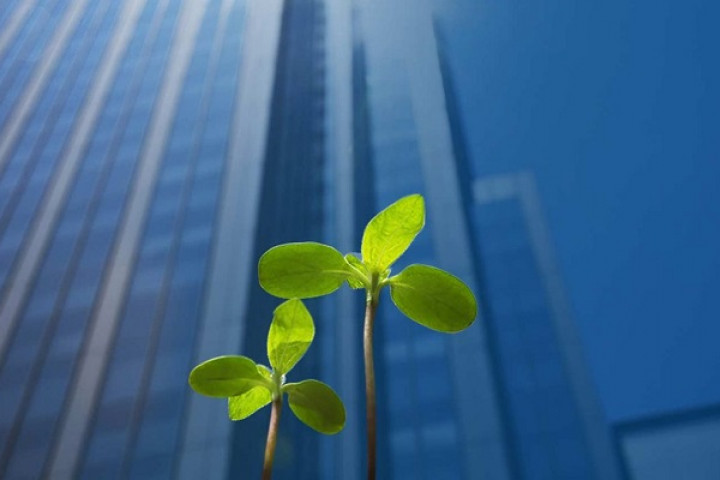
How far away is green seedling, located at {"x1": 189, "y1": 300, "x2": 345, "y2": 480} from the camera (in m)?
0.31

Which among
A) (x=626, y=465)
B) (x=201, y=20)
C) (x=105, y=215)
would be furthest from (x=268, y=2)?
(x=626, y=465)

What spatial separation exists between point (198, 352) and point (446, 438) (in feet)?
1.22

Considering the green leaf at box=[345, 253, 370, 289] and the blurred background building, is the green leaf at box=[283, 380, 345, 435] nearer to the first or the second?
the green leaf at box=[345, 253, 370, 289]

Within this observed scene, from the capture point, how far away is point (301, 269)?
318 mm

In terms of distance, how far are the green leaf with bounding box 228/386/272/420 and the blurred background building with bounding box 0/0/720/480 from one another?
0.43 m

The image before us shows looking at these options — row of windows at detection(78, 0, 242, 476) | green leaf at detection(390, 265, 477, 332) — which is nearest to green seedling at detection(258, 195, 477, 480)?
green leaf at detection(390, 265, 477, 332)

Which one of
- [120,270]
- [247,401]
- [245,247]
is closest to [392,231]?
[247,401]

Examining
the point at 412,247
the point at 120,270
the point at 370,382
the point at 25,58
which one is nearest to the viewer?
the point at 370,382

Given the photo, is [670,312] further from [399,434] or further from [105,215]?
→ [105,215]

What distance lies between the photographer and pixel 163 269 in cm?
109

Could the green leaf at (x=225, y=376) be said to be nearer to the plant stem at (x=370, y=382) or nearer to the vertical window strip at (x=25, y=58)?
the plant stem at (x=370, y=382)

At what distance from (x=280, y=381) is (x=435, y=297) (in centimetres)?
9

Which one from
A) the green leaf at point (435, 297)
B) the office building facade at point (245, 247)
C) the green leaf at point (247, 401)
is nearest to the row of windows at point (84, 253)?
the office building facade at point (245, 247)

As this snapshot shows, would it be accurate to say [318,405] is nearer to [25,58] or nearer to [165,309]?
[165,309]
